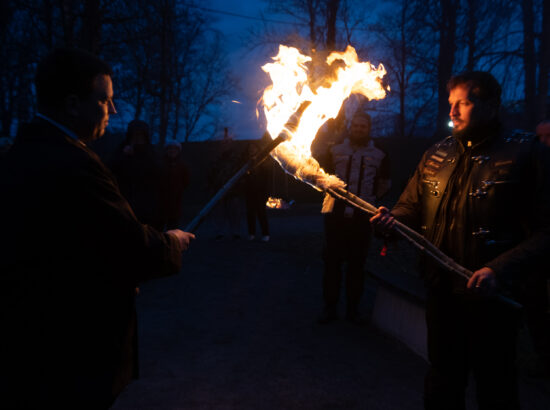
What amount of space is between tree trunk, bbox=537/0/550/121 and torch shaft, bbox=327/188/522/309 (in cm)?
1325

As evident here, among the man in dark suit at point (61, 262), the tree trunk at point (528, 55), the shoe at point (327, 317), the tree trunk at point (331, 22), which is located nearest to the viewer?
the man in dark suit at point (61, 262)

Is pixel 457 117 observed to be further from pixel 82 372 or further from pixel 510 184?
pixel 82 372

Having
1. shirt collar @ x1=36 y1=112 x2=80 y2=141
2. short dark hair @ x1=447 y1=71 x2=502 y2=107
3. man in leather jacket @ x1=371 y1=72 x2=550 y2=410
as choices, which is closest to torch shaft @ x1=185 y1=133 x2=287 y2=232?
shirt collar @ x1=36 y1=112 x2=80 y2=141

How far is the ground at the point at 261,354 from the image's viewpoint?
10.6 feet

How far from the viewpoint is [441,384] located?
2438mm

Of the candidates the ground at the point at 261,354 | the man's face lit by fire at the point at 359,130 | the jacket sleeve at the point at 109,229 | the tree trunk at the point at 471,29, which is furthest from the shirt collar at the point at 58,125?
the tree trunk at the point at 471,29

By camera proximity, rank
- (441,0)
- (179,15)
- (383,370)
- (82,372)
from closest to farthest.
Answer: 1. (82,372)
2. (383,370)
3. (441,0)
4. (179,15)

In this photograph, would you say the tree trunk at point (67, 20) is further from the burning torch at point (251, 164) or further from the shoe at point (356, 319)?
the burning torch at point (251, 164)

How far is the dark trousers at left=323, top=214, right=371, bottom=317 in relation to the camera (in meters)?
4.76

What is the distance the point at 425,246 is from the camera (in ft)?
8.02

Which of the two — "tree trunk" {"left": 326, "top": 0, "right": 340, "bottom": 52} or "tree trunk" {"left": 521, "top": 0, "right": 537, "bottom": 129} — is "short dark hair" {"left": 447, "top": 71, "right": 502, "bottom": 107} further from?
"tree trunk" {"left": 326, "top": 0, "right": 340, "bottom": 52}

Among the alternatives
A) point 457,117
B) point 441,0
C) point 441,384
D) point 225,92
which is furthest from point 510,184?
point 225,92

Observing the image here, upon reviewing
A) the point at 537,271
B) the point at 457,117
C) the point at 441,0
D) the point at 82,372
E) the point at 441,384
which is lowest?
the point at 441,384

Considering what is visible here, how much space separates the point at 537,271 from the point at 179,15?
19.8 meters
